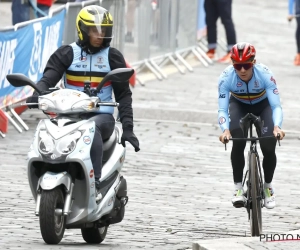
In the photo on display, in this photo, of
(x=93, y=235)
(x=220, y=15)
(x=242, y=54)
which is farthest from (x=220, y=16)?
(x=93, y=235)

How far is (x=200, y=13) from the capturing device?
24359 mm

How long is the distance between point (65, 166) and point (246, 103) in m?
2.10

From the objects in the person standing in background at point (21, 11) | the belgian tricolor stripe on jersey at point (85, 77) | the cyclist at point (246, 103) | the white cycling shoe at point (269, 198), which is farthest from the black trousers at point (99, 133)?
the person standing in background at point (21, 11)

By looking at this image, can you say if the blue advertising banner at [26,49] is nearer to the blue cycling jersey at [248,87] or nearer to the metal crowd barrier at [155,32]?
the metal crowd barrier at [155,32]

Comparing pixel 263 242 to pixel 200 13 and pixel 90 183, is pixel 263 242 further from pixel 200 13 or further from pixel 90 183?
pixel 200 13

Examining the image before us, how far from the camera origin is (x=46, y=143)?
333 inches

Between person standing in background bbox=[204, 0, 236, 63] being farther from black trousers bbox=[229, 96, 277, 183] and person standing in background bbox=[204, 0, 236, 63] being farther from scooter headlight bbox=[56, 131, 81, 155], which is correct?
scooter headlight bbox=[56, 131, 81, 155]

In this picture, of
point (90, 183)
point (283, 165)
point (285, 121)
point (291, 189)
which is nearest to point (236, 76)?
point (90, 183)

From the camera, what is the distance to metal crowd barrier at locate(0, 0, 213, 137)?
19062 mm

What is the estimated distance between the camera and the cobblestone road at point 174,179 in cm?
954

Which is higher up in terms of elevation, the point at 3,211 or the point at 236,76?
the point at 236,76

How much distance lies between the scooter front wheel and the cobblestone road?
4.0 inches

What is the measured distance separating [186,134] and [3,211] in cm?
580

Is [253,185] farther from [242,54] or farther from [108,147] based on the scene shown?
[108,147]
